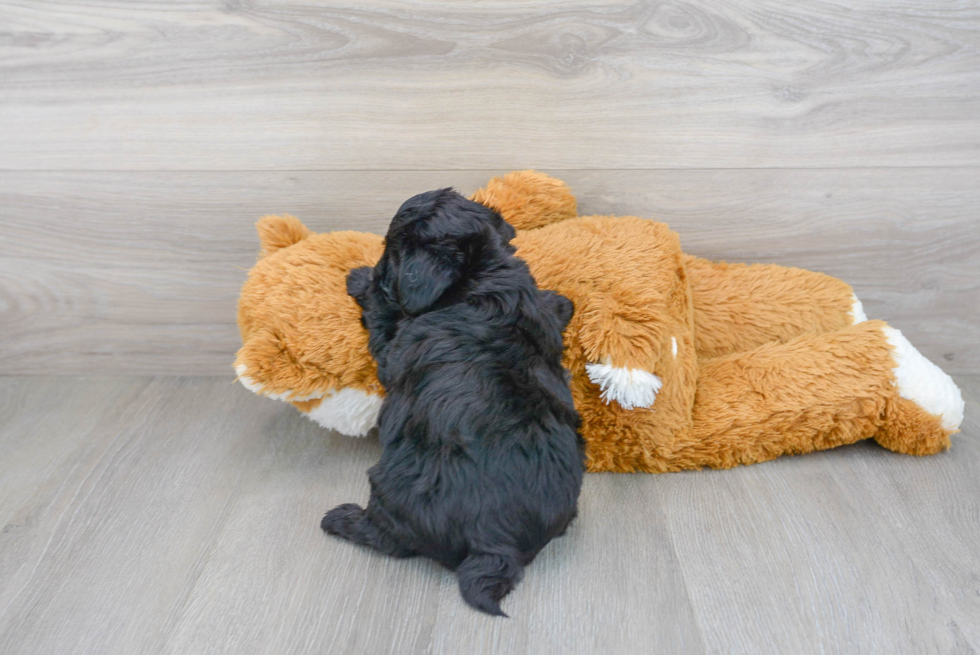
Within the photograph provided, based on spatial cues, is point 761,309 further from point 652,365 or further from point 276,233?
point 276,233

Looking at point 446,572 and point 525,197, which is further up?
point 525,197

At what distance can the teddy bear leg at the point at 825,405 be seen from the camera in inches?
57.9

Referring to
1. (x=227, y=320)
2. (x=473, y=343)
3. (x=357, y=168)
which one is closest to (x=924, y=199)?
(x=473, y=343)

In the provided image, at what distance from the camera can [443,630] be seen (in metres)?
1.11

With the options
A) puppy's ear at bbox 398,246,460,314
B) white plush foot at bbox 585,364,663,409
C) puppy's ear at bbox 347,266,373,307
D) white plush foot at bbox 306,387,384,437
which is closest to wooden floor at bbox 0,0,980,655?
white plush foot at bbox 306,387,384,437

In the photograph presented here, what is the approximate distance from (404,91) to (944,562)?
4.75 feet

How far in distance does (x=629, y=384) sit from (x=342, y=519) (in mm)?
585

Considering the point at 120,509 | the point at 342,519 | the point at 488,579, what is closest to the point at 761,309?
the point at 488,579

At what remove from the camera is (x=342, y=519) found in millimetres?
1313

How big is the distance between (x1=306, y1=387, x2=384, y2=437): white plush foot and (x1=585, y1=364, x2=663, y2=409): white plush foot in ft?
1.54

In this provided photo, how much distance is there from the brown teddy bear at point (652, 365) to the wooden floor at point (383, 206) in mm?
81

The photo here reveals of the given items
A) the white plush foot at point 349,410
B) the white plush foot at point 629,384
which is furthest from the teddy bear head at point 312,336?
the white plush foot at point 629,384

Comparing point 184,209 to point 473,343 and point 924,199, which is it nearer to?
point 473,343

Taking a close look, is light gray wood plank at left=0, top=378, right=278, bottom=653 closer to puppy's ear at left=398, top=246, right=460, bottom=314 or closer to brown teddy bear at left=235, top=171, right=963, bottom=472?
brown teddy bear at left=235, top=171, right=963, bottom=472
